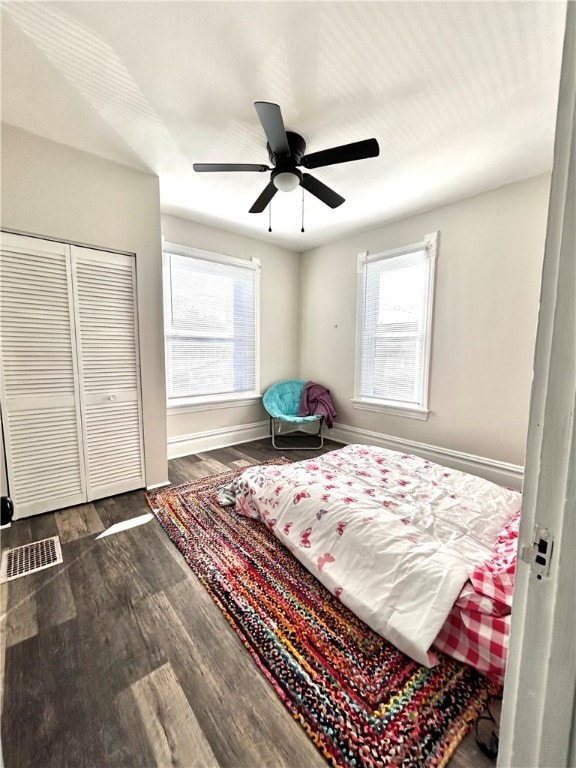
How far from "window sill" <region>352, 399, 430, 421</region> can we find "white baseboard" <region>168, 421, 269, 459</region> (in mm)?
1398

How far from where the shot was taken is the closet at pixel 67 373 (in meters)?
2.10

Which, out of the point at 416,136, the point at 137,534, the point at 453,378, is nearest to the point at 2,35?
the point at 416,136

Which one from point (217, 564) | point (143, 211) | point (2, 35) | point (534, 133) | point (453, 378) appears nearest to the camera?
point (2, 35)

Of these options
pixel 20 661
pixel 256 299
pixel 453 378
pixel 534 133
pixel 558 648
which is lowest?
pixel 20 661

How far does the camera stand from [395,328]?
3.48 meters

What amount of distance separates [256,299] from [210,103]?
234cm

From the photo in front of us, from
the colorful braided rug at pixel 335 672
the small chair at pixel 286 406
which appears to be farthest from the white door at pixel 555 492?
the small chair at pixel 286 406

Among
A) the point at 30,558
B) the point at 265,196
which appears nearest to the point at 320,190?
the point at 265,196

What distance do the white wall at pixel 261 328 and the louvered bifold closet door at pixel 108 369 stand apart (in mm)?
893

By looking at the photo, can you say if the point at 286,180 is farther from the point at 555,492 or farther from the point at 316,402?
the point at 316,402

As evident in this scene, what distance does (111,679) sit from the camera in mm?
1184

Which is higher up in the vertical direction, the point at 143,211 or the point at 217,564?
the point at 143,211

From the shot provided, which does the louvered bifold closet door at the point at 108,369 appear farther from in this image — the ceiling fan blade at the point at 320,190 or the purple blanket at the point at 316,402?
the purple blanket at the point at 316,402

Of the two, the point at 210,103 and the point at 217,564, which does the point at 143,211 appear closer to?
the point at 210,103
